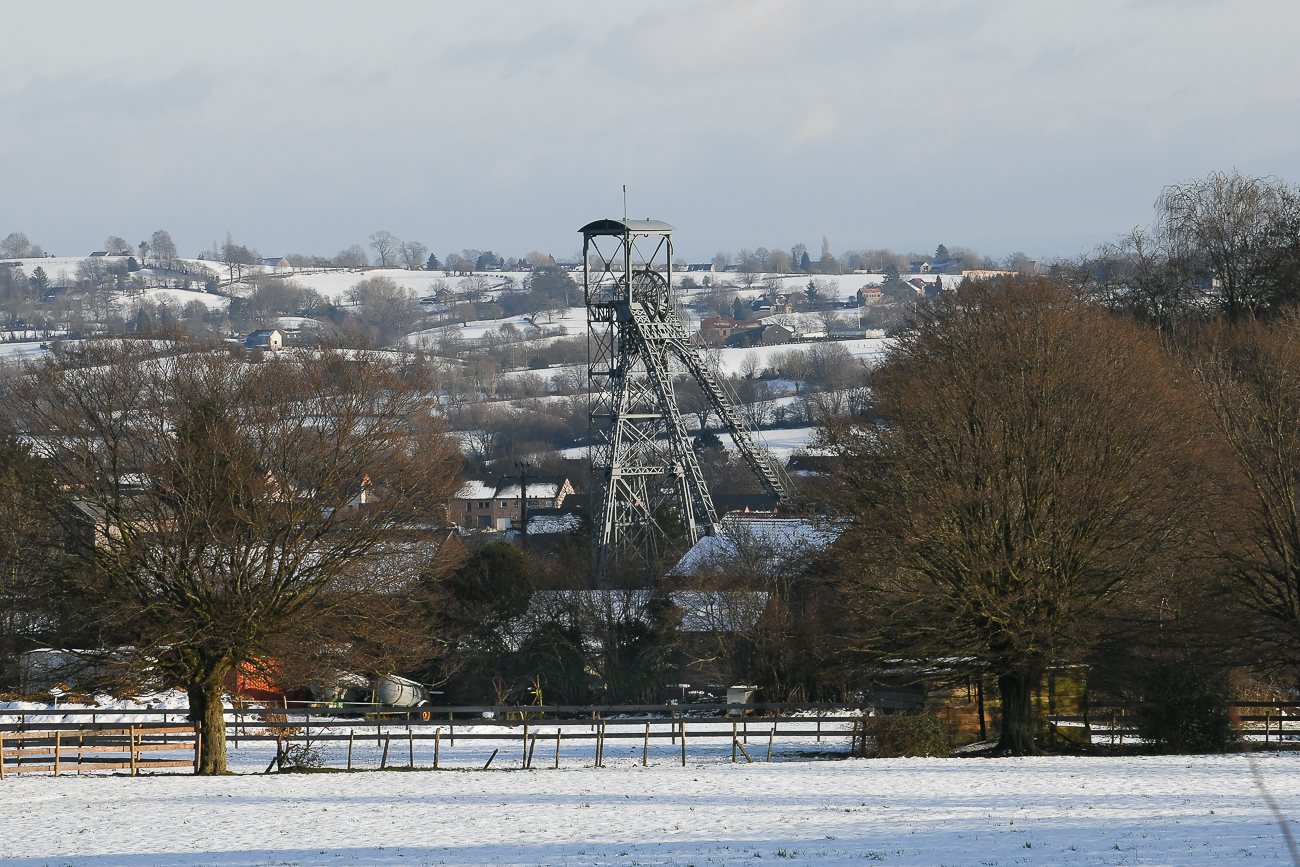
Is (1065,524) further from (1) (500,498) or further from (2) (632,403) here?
(1) (500,498)

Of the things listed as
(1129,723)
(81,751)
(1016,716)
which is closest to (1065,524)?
(1016,716)

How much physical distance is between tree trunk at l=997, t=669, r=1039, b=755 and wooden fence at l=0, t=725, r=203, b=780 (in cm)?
1771

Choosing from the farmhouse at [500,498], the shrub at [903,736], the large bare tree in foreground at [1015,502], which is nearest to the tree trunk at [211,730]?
the large bare tree in foreground at [1015,502]

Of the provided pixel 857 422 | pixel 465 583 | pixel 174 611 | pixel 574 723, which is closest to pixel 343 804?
pixel 174 611

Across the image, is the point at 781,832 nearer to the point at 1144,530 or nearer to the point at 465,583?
the point at 1144,530

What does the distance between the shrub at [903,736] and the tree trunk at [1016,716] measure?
1533mm

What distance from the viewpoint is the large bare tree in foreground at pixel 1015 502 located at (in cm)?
2656

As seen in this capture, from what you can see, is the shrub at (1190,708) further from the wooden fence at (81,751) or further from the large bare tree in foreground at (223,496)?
the wooden fence at (81,751)

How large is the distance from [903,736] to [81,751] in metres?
18.2

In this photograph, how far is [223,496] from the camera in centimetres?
2423

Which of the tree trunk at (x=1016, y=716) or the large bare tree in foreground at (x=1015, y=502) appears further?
the tree trunk at (x=1016, y=716)

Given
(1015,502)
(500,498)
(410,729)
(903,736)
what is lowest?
(500,498)

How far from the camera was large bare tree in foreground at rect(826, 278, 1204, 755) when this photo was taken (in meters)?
26.6

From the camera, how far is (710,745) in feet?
104
